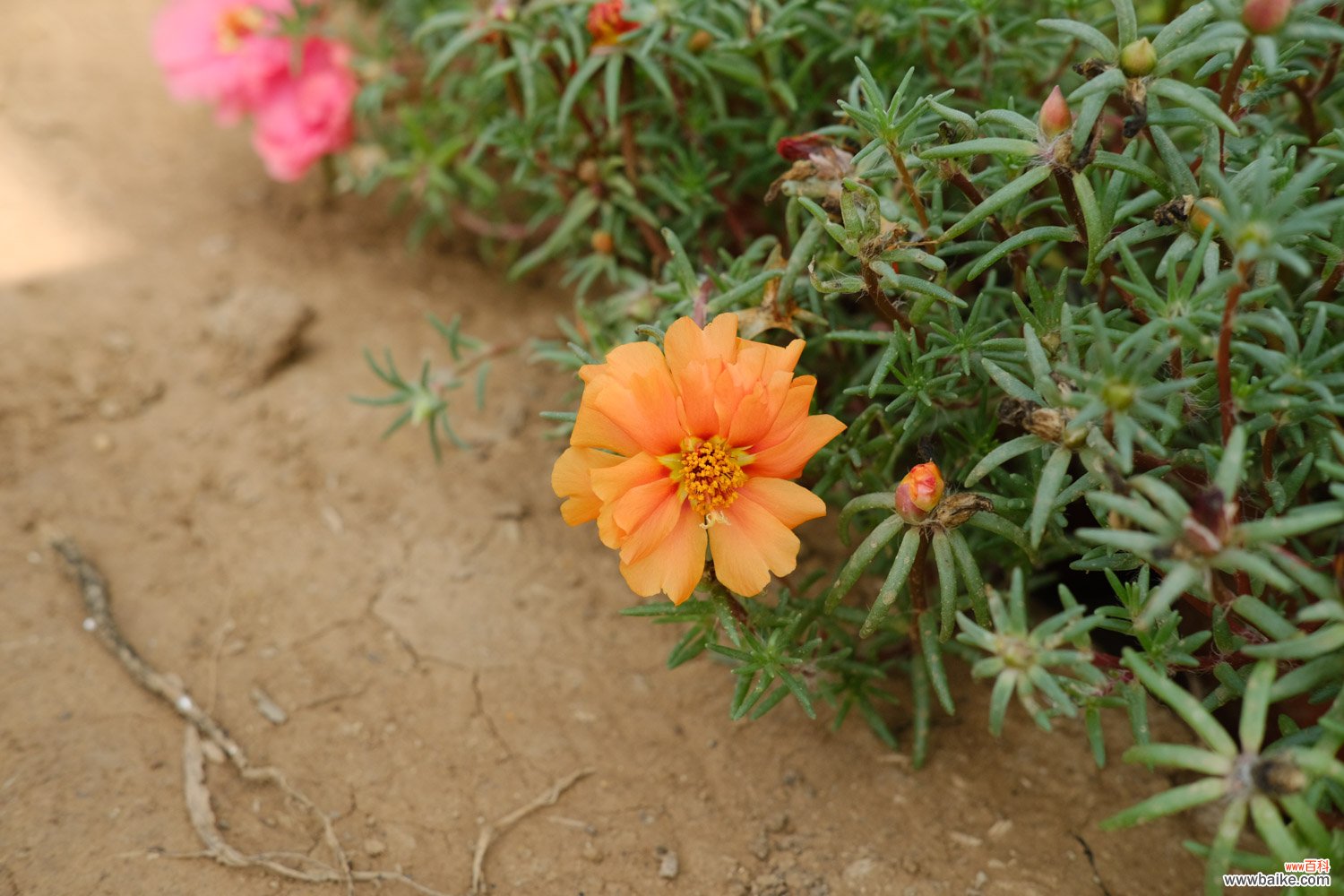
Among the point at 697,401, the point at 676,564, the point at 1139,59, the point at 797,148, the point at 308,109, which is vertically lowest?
the point at 676,564

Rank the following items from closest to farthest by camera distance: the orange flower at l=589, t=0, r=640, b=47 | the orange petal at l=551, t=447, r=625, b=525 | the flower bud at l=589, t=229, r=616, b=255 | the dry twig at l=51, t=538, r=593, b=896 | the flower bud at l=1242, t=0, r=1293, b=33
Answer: the flower bud at l=1242, t=0, r=1293, b=33 → the orange petal at l=551, t=447, r=625, b=525 → the dry twig at l=51, t=538, r=593, b=896 → the orange flower at l=589, t=0, r=640, b=47 → the flower bud at l=589, t=229, r=616, b=255

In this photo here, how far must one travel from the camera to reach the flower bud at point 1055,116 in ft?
5.22

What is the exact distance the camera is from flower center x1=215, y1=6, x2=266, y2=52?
9.76ft

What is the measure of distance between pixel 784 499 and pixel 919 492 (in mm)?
211

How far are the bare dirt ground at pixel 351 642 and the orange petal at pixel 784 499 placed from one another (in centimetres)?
66

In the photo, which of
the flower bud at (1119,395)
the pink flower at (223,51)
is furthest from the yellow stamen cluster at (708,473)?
the pink flower at (223,51)

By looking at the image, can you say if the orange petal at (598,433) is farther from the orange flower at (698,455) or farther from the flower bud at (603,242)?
the flower bud at (603,242)

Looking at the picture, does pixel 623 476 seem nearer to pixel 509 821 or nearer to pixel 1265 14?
pixel 509 821

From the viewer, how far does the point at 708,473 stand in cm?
161

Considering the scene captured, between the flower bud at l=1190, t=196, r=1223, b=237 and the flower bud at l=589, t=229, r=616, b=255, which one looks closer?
the flower bud at l=1190, t=196, r=1223, b=237

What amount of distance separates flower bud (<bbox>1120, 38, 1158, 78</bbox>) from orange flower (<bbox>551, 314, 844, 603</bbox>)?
25.6 inches

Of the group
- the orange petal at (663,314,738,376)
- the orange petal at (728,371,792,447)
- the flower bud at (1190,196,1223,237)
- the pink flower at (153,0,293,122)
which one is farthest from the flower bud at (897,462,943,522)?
the pink flower at (153,0,293,122)

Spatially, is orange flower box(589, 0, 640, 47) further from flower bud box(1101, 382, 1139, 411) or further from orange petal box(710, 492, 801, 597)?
flower bud box(1101, 382, 1139, 411)

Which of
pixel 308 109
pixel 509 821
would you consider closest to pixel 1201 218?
pixel 509 821
